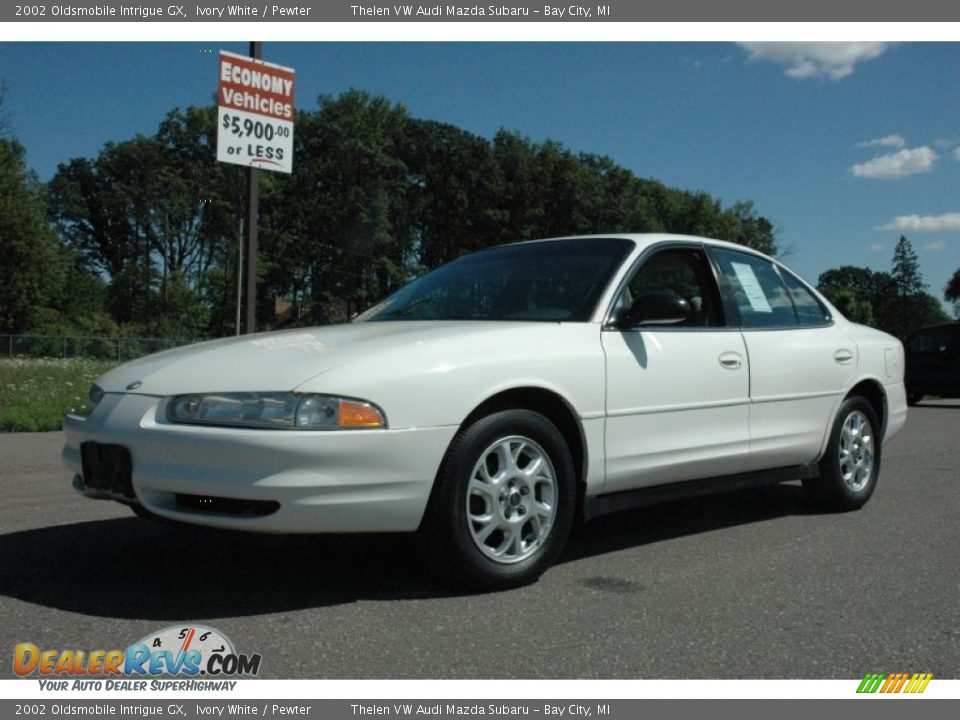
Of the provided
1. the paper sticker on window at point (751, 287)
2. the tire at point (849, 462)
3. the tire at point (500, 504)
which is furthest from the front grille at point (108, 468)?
the tire at point (849, 462)

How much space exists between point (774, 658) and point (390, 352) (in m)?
1.70

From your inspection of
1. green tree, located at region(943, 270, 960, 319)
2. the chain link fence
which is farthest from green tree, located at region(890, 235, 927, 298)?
the chain link fence

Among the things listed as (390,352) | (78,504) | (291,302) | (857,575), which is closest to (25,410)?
(78,504)

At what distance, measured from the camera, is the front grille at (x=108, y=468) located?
3.59 meters

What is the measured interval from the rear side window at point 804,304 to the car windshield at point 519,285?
4.63ft

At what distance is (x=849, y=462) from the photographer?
227 inches

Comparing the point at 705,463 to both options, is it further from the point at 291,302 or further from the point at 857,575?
the point at 291,302

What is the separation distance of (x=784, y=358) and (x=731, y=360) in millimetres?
537

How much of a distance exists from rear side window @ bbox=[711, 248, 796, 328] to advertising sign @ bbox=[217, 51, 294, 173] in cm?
598

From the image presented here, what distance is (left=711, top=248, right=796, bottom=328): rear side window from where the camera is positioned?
516cm

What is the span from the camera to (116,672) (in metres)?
2.87

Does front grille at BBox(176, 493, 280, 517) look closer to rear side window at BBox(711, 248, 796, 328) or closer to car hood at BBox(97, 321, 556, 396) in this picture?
car hood at BBox(97, 321, 556, 396)

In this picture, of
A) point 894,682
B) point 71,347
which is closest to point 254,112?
point 894,682

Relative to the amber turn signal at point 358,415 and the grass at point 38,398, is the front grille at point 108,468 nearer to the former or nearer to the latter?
the grass at point 38,398
